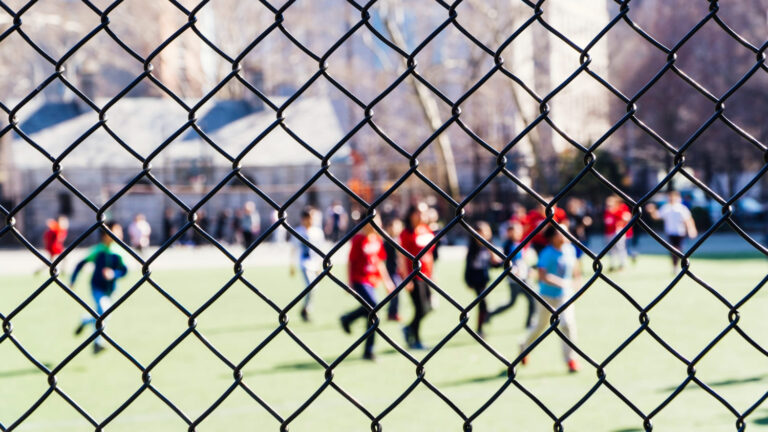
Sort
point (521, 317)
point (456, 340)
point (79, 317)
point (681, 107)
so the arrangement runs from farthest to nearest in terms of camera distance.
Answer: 1. point (681, 107)
2. point (79, 317)
3. point (521, 317)
4. point (456, 340)

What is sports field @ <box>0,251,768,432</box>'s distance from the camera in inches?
280

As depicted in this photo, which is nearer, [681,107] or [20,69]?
[681,107]

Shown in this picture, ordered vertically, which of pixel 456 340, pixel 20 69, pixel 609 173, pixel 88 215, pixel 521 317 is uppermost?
pixel 20 69

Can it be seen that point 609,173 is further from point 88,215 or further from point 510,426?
point 510,426

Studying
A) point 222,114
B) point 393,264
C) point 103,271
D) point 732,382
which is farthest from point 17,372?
point 222,114

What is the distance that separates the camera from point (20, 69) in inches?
2041

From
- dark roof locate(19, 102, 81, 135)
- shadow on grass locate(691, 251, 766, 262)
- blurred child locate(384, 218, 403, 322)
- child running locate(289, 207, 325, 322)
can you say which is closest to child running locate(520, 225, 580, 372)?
blurred child locate(384, 218, 403, 322)

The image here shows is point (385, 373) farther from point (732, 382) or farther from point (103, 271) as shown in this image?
point (103, 271)

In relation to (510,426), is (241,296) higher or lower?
higher

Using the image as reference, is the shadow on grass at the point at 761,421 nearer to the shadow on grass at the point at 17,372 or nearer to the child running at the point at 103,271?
the child running at the point at 103,271

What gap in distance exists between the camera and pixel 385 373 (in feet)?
29.8

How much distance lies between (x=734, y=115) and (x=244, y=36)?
24293 mm

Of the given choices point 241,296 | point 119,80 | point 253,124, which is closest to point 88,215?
point 253,124

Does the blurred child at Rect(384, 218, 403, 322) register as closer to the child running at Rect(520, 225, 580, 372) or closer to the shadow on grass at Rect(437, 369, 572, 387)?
the shadow on grass at Rect(437, 369, 572, 387)
